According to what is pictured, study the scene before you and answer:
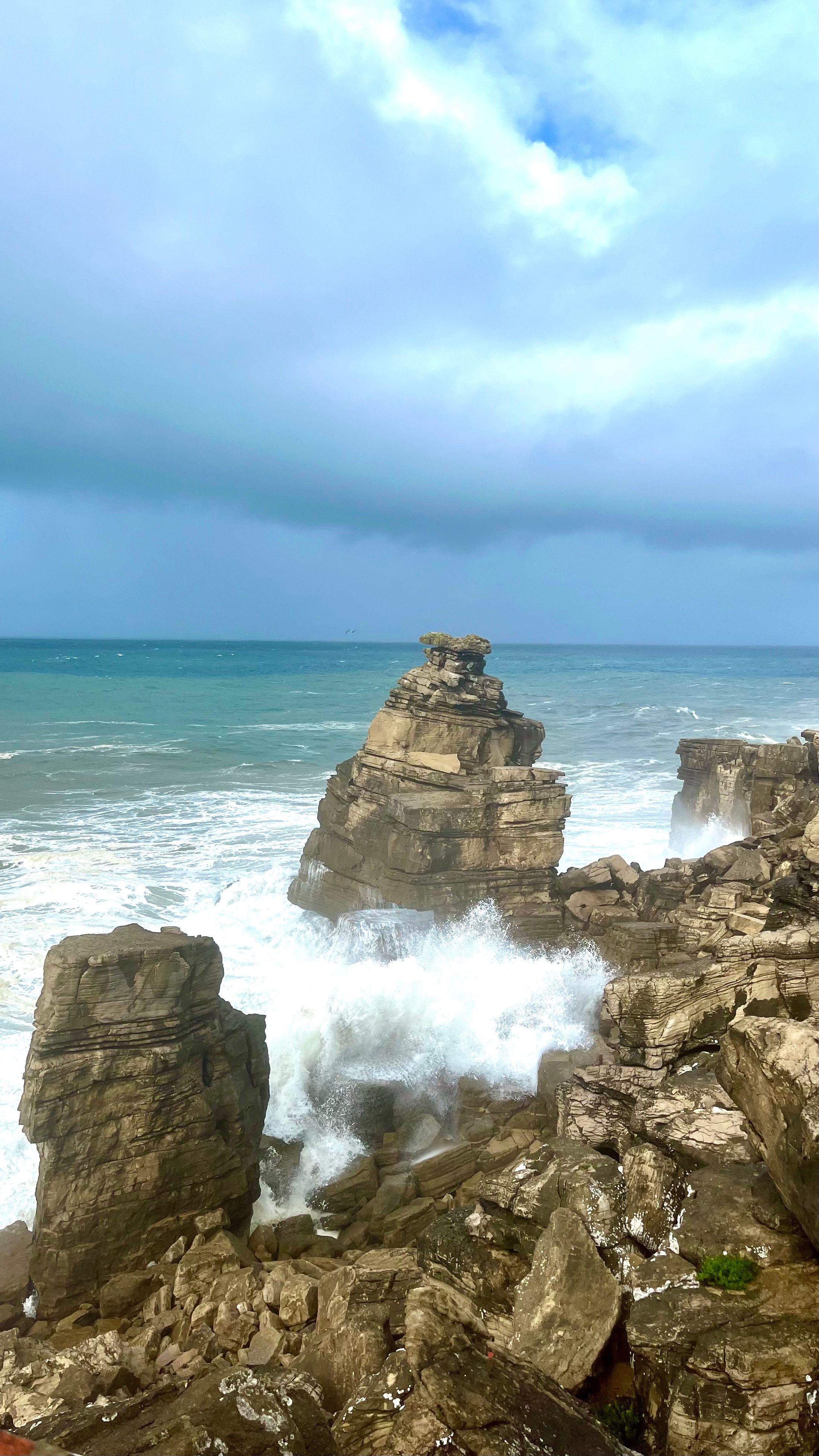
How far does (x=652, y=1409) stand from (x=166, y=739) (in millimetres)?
55435

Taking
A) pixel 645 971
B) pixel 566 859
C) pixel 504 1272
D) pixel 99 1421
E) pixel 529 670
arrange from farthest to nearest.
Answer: pixel 529 670, pixel 566 859, pixel 645 971, pixel 504 1272, pixel 99 1421

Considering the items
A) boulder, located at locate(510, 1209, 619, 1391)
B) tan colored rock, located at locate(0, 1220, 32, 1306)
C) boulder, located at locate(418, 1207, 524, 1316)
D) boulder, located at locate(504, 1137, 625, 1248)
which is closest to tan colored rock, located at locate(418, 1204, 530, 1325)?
boulder, located at locate(418, 1207, 524, 1316)

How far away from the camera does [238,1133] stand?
39.1ft

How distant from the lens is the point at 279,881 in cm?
2503

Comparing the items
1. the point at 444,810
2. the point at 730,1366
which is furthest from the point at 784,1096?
the point at 444,810

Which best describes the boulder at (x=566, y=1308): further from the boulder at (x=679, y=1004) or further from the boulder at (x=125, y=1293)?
the boulder at (x=125, y=1293)

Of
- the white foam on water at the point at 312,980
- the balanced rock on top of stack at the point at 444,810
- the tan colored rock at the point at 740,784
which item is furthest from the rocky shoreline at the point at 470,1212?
the tan colored rock at the point at 740,784

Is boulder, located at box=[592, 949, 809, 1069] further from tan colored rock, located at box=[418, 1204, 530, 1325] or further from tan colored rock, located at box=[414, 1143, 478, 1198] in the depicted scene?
tan colored rock, located at box=[418, 1204, 530, 1325]

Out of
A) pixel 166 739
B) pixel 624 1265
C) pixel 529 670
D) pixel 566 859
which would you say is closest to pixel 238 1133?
pixel 624 1265

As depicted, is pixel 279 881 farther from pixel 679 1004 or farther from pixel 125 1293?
pixel 679 1004

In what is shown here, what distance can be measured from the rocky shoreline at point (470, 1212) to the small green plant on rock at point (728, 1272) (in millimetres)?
22

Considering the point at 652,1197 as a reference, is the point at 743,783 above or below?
above

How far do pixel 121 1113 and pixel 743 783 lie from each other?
67.9ft

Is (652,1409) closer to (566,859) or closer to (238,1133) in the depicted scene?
(238,1133)
